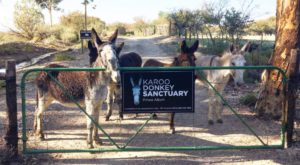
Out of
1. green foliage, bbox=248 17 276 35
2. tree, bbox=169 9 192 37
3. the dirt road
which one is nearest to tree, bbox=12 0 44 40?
tree, bbox=169 9 192 37

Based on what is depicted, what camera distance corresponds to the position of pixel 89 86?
21.9 ft

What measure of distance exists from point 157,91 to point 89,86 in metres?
1.24

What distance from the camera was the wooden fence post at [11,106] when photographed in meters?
6.16

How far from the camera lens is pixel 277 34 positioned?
846cm

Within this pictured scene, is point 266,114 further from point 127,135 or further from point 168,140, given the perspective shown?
point 127,135

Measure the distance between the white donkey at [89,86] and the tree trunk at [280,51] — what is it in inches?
146

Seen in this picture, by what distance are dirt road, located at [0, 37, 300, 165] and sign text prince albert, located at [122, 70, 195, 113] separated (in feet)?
2.93

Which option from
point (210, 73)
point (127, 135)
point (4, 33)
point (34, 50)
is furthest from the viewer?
point (4, 33)

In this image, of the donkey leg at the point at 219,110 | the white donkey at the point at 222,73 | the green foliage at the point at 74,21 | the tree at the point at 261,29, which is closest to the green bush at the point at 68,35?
the green foliage at the point at 74,21

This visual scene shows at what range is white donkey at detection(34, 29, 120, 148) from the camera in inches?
244

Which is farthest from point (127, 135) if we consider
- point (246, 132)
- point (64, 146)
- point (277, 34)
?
point (277, 34)

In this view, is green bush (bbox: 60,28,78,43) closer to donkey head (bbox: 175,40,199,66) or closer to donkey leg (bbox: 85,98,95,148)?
donkey head (bbox: 175,40,199,66)

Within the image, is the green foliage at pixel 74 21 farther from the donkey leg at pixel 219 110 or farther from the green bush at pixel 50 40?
the donkey leg at pixel 219 110

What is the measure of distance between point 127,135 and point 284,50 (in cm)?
395
